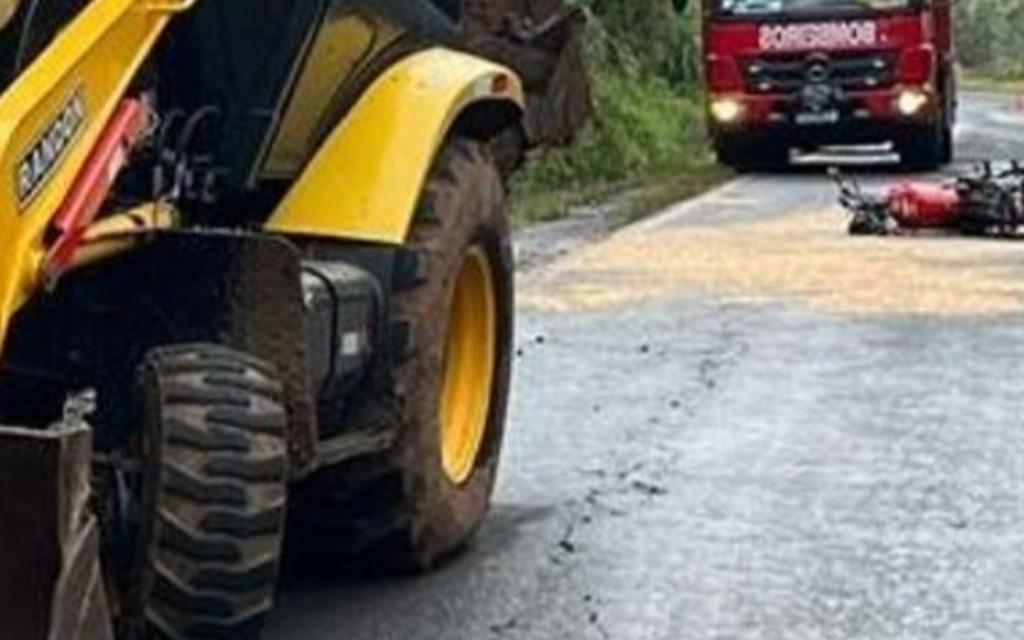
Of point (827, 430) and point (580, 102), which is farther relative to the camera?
point (827, 430)

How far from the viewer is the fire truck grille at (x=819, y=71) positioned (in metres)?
27.8

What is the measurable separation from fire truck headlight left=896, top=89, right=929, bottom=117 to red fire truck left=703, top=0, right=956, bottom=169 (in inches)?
0.4

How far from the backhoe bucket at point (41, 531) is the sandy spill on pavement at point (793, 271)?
10.0 m

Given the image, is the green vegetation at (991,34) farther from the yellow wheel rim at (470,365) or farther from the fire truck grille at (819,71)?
the yellow wheel rim at (470,365)

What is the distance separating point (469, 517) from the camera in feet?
24.7

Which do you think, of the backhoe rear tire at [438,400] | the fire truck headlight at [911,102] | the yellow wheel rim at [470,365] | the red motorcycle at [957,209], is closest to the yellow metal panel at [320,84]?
the backhoe rear tire at [438,400]

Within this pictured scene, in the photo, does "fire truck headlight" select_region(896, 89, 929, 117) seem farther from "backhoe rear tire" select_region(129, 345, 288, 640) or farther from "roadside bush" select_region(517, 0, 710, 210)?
"backhoe rear tire" select_region(129, 345, 288, 640)

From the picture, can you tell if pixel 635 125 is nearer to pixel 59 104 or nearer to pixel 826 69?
pixel 826 69

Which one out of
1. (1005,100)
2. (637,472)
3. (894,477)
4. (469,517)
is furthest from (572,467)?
(1005,100)

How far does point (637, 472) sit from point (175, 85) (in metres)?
3.19

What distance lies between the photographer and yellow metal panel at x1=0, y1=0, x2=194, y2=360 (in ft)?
16.4

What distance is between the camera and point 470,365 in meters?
7.78

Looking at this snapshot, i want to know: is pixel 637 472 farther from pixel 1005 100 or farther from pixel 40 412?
pixel 1005 100

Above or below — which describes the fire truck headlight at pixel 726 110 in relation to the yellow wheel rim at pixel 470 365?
below
